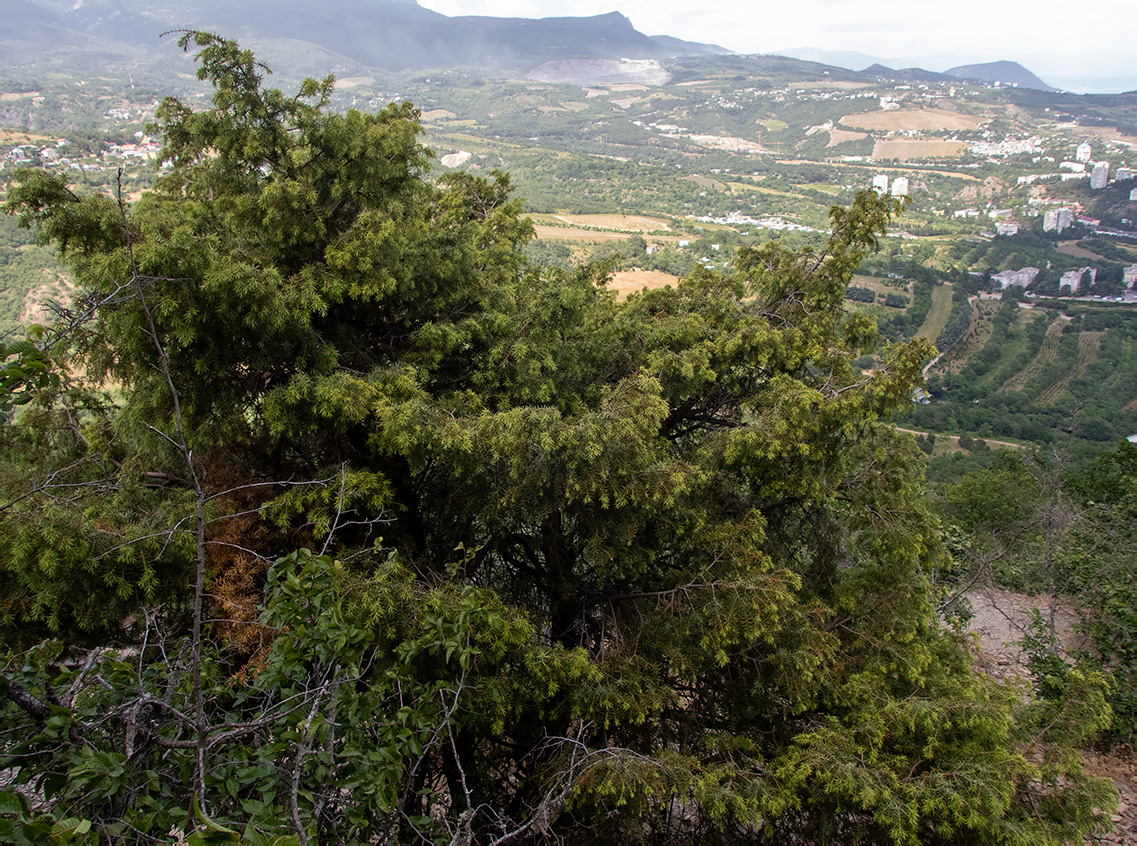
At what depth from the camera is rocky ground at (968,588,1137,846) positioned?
23.9 feet

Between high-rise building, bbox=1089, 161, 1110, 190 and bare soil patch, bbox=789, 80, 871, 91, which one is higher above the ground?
bare soil patch, bbox=789, 80, 871, 91

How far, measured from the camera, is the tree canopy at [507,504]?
4.59 meters

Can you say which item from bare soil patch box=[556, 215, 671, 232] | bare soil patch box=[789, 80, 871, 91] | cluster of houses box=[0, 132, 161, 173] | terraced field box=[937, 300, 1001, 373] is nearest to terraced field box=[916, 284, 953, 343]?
terraced field box=[937, 300, 1001, 373]

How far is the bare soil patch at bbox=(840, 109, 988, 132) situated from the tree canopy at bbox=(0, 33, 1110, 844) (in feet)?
429

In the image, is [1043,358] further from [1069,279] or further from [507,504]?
[507,504]

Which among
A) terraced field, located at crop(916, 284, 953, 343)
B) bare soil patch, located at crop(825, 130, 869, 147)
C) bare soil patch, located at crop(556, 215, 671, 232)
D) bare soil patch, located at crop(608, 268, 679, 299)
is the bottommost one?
terraced field, located at crop(916, 284, 953, 343)

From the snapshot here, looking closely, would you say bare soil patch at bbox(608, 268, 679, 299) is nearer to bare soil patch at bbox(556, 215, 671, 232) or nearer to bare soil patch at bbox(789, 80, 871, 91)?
bare soil patch at bbox(556, 215, 671, 232)

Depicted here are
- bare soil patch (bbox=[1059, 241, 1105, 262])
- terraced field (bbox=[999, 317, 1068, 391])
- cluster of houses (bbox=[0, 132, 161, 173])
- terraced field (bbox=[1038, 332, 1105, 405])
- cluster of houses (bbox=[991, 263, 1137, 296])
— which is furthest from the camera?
bare soil patch (bbox=[1059, 241, 1105, 262])

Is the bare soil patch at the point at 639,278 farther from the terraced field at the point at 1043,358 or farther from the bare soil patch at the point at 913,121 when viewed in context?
the bare soil patch at the point at 913,121

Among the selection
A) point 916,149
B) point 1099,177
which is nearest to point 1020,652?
point 1099,177

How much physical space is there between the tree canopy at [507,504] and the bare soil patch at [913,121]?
131 meters

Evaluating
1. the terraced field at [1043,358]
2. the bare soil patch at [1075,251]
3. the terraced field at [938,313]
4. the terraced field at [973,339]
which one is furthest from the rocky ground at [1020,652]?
the bare soil patch at [1075,251]

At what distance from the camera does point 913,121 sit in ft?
384

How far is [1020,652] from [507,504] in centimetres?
1013
